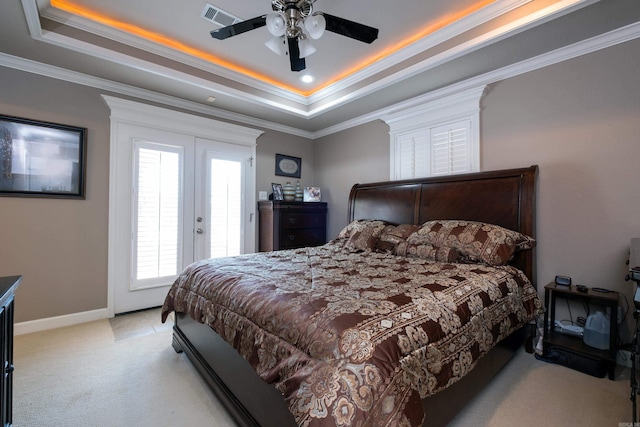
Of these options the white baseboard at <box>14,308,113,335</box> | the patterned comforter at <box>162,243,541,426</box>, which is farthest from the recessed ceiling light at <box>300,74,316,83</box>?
the white baseboard at <box>14,308,113,335</box>

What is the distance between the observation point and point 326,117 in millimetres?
4199

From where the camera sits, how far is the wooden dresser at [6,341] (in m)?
1.03

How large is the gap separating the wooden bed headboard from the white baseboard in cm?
339

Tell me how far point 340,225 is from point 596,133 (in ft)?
10.2

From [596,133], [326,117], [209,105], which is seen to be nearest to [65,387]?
[209,105]

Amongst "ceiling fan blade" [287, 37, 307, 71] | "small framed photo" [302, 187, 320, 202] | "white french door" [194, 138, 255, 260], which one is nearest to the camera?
"ceiling fan blade" [287, 37, 307, 71]

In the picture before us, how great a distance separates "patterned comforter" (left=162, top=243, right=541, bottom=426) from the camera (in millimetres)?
913

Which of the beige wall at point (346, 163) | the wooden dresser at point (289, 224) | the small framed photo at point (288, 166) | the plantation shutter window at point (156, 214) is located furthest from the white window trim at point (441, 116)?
the plantation shutter window at point (156, 214)

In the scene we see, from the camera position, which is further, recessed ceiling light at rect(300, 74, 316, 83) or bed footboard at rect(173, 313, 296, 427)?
recessed ceiling light at rect(300, 74, 316, 83)

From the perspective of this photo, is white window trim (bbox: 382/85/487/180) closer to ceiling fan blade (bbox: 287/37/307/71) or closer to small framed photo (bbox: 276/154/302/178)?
small framed photo (bbox: 276/154/302/178)

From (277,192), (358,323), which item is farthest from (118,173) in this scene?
(358,323)

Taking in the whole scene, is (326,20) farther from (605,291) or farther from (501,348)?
(605,291)

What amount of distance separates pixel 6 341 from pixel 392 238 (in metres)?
2.71

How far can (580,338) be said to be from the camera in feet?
7.31
